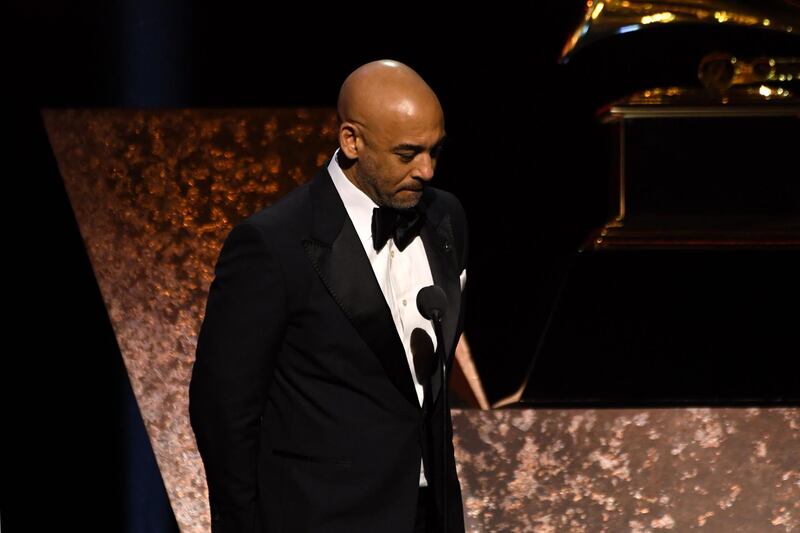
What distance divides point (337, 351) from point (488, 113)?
3.40 ft

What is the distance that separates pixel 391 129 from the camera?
1634 millimetres

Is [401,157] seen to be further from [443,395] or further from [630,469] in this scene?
[630,469]

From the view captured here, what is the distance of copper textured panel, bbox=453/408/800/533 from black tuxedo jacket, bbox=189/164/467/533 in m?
0.87

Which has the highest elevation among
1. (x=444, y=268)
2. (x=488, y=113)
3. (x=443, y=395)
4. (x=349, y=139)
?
(x=349, y=139)

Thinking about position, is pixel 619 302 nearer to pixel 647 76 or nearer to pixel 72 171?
pixel 647 76

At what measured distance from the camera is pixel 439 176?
2.59 m

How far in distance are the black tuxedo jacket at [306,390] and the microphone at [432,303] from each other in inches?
3.0

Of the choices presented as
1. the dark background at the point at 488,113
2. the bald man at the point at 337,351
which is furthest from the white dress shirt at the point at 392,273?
the dark background at the point at 488,113

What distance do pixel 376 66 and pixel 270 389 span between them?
0.48 metres

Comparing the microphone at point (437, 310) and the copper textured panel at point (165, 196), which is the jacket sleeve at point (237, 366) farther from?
the copper textured panel at point (165, 196)

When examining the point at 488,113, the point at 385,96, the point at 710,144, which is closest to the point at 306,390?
the point at 385,96

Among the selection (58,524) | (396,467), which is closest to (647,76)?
(396,467)

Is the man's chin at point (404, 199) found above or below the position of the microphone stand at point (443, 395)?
above

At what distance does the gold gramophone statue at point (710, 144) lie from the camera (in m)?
2.50
